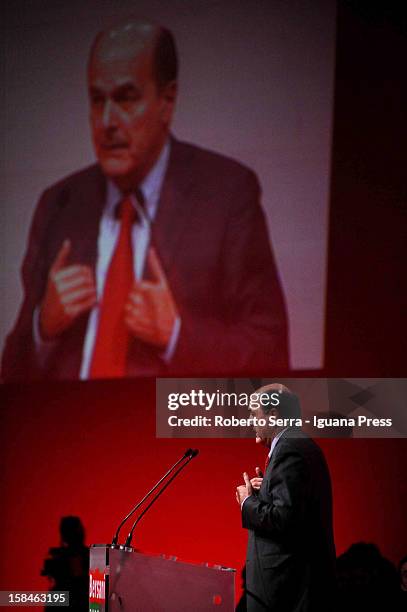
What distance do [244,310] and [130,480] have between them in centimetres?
113

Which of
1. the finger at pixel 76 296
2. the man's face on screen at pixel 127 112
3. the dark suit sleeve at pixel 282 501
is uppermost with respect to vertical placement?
the man's face on screen at pixel 127 112

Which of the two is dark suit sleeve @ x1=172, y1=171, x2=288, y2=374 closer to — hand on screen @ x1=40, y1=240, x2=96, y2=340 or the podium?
hand on screen @ x1=40, y1=240, x2=96, y2=340

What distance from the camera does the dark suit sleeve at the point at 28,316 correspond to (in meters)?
4.86

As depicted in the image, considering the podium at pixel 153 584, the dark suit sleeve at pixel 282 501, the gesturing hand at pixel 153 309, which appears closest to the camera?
the podium at pixel 153 584

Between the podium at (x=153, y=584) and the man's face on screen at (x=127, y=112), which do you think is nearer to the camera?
the podium at (x=153, y=584)

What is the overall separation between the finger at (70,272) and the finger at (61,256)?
0.03 metres

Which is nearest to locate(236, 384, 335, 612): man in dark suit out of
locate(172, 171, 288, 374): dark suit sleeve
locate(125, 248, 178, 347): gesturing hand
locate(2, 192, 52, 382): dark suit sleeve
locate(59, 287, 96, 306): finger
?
locate(172, 171, 288, 374): dark suit sleeve

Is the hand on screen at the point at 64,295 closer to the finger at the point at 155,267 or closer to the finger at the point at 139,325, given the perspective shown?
the finger at the point at 139,325

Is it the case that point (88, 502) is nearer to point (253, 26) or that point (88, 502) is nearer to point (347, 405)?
point (347, 405)

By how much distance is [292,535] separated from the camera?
8.93 feet

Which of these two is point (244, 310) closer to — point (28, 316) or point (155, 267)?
point (155, 267)

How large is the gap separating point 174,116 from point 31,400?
1.75 metres

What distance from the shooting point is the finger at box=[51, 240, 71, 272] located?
4.84 meters

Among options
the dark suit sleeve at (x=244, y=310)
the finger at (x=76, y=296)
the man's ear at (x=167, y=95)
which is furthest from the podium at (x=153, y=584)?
the man's ear at (x=167, y=95)
